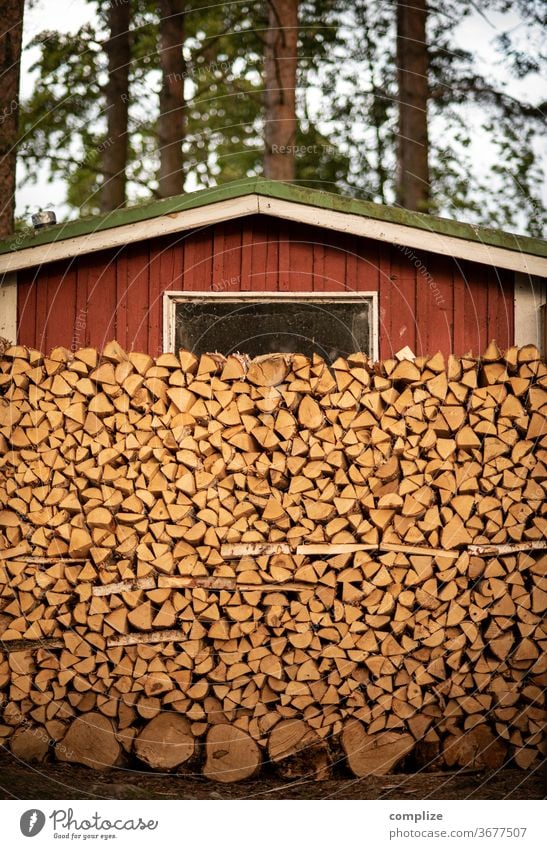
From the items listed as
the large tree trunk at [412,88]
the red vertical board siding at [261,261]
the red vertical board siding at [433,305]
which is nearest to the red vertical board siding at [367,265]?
the red vertical board siding at [433,305]

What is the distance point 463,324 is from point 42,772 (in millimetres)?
3781

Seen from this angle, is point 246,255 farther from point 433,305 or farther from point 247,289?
point 433,305

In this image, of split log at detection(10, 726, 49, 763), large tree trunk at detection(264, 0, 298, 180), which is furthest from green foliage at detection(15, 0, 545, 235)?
split log at detection(10, 726, 49, 763)

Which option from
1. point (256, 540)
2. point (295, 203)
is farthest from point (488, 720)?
point (295, 203)

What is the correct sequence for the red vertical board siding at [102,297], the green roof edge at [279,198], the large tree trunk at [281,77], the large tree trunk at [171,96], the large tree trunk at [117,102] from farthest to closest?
the large tree trunk at [117,102] → the large tree trunk at [171,96] → the large tree trunk at [281,77] → the red vertical board siding at [102,297] → the green roof edge at [279,198]

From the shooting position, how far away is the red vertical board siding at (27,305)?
19.0ft

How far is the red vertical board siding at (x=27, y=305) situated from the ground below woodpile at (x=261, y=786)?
8.80 ft

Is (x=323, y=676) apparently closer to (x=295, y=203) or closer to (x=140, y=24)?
(x=295, y=203)

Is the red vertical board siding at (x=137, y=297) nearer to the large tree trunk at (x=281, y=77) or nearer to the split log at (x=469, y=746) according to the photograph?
the split log at (x=469, y=746)

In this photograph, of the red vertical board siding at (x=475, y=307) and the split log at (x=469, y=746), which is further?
the red vertical board siding at (x=475, y=307)

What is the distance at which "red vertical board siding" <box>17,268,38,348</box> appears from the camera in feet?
19.0

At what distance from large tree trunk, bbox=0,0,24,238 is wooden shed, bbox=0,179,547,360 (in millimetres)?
3075

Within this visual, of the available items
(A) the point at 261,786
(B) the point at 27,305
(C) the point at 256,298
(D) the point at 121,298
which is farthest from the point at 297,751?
(B) the point at 27,305
